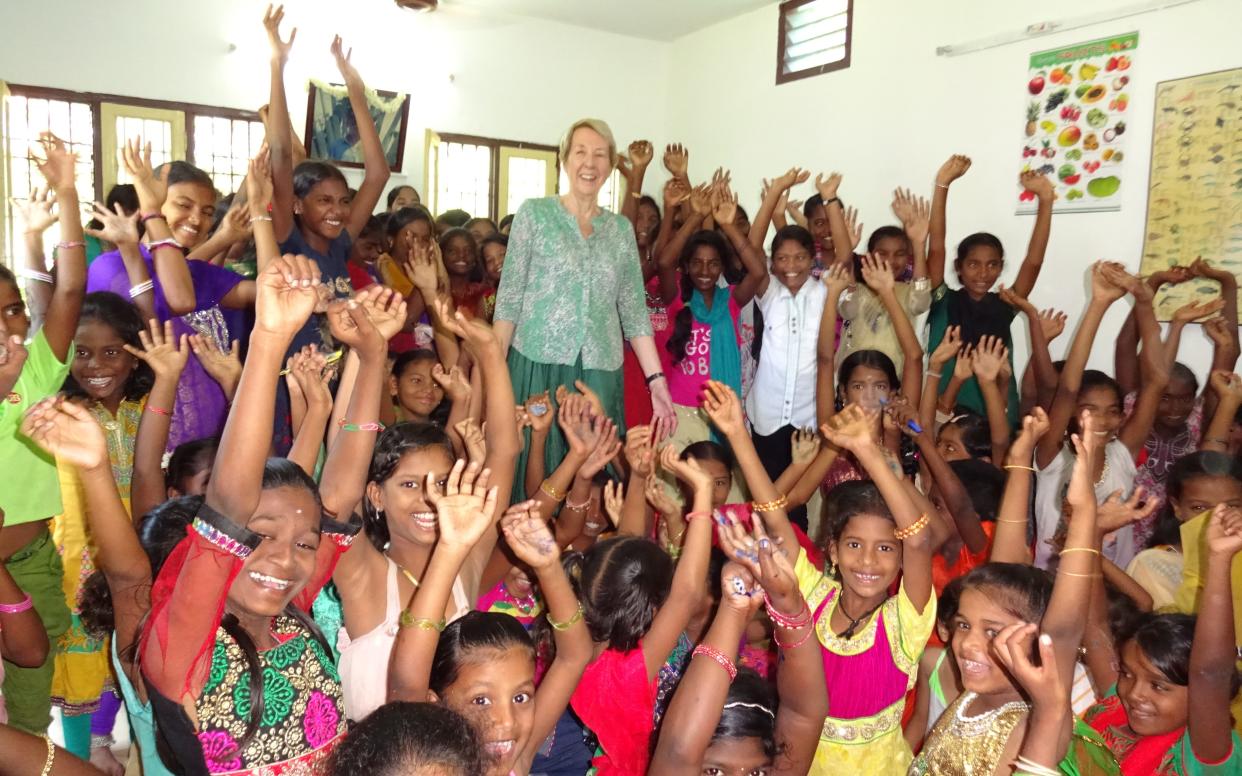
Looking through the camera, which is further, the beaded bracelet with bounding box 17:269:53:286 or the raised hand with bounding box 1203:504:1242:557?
the beaded bracelet with bounding box 17:269:53:286

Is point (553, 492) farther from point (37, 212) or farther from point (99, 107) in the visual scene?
point (99, 107)

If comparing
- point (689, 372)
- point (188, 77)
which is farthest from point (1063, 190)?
point (188, 77)

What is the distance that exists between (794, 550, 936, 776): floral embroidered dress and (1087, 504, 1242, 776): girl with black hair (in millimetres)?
436

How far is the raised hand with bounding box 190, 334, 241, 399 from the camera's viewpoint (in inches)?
101

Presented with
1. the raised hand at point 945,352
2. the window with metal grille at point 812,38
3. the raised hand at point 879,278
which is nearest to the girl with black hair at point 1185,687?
the raised hand at point 945,352

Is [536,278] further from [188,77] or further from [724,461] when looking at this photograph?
[188,77]

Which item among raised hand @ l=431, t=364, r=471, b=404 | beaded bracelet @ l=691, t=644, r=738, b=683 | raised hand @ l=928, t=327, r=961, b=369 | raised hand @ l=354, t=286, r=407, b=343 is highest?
raised hand @ l=354, t=286, r=407, b=343

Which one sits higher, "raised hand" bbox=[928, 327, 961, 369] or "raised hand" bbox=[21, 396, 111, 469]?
"raised hand" bbox=[928, 327, 961, 369]

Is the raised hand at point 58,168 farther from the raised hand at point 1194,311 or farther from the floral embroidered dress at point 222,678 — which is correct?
the raised hand at point 1194,311

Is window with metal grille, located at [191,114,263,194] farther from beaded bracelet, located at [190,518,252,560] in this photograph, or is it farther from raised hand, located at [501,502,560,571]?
beaded bracelet, located at [190,518,252,560]

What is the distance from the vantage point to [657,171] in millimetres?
8039

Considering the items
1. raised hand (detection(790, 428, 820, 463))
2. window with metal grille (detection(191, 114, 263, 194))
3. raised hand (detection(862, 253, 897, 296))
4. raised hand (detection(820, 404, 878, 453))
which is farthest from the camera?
window with metal grille (detection(191, 114, 263, 194))

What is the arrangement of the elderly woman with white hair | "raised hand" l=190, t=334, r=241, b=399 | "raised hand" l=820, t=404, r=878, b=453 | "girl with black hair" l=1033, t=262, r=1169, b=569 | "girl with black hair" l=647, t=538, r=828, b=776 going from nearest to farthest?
"girl with black hair" l=647, t=538, r=828, b=776 < "raised hand" l=820, t=404, r=878, b=453 < "raised hand" l=190, t=334, r=241, b=399 < the elderly woman with white hair < "girl with black hair" l=1033, t=262, r=1169, b=569

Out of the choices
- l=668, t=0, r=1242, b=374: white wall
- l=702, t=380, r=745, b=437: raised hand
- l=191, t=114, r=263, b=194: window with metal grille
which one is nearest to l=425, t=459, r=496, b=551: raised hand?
l=702, t=380, r=745, b=437: raised hand
